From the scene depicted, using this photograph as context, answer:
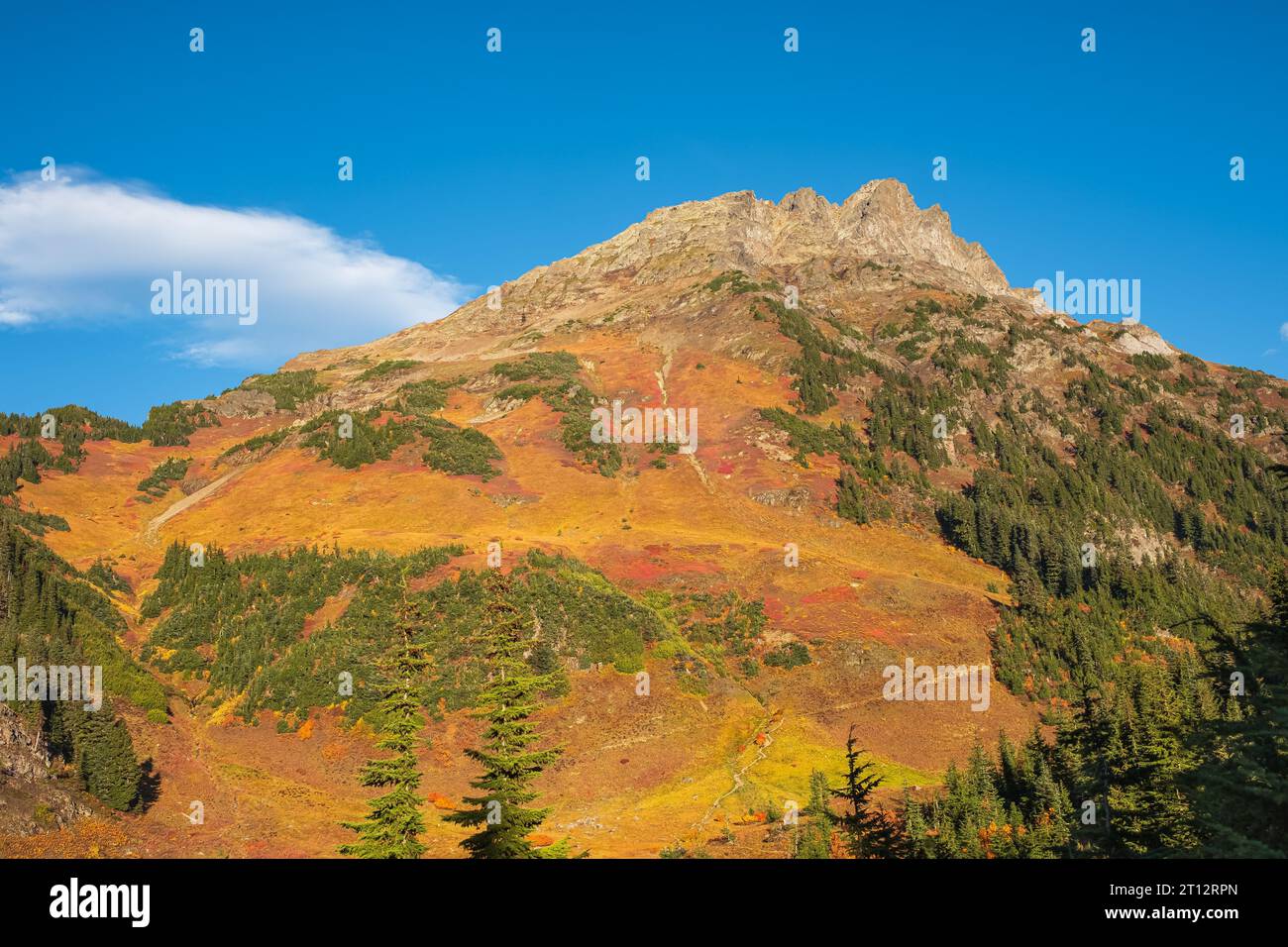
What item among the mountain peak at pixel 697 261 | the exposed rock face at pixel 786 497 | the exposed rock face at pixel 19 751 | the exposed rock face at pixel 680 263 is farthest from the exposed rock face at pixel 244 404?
the exposed rock face at pixel 19 751

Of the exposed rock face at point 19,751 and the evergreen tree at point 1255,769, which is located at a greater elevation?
the evergreen tree at point 1255,769

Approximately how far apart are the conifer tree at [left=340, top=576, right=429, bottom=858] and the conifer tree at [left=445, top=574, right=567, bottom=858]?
1.25 meters

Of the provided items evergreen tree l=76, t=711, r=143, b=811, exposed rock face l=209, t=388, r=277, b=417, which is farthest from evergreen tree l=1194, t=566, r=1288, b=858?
exposed rock face l=209, t=388, r=277, b=417

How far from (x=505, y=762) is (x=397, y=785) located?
311 cm

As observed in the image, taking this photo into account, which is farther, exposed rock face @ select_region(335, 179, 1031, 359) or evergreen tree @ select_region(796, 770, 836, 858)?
exposed rock face @ select_region(335, 179, 1031, 359)

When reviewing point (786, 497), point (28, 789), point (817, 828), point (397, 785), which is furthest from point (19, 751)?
point (786, 497)

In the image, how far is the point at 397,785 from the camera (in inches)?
801

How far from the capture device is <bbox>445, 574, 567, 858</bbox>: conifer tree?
1911 centimetres

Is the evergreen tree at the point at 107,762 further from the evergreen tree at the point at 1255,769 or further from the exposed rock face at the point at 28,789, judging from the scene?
the evergreen tree at the point at 1255,769

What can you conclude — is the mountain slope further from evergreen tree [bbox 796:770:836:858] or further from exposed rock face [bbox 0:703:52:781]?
exposed rock face [bbox 0:703:52:781]

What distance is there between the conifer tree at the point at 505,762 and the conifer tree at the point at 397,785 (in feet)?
4.09

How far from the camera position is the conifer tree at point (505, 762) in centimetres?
1911

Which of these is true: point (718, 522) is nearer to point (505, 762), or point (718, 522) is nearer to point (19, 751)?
point (19, 751)
